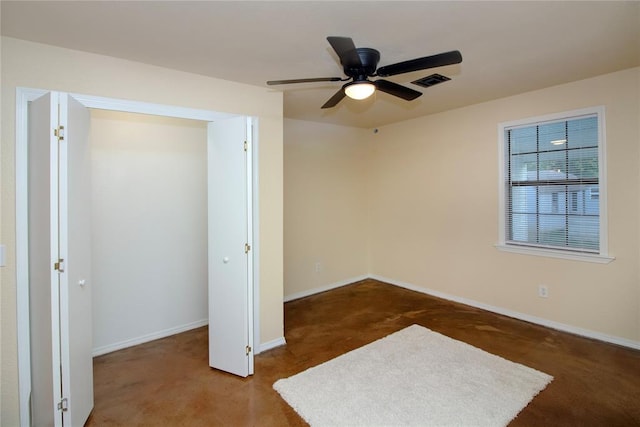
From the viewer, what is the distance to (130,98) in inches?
96.4

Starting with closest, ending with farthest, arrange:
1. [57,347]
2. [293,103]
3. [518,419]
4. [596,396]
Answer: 1. [57,347]
2. [518,419]
3. [596,396]
4. [293,103]

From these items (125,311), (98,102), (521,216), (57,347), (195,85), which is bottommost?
(125,311)

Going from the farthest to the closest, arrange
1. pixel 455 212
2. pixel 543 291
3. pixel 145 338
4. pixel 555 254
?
pixel 455 212, pixel 543 291, pixel 555 254, pixel 145 338

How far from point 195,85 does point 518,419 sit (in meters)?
→ 3.51

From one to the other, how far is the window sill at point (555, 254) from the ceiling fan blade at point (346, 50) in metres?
3.00

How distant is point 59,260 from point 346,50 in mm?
2052

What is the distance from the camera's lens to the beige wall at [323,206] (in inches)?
180

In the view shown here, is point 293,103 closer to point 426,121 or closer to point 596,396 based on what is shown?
point 426,121

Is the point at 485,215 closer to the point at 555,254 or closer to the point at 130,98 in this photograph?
the point at 555,254

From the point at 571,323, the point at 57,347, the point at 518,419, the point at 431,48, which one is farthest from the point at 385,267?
the point at 57,347

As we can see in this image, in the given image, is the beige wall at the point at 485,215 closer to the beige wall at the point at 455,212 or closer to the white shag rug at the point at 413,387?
the beige wall at the point at 455,212

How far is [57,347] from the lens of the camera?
1.82 m

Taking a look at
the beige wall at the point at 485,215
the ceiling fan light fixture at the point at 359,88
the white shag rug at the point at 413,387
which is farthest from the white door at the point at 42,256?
the beige wall at the point at 485,215

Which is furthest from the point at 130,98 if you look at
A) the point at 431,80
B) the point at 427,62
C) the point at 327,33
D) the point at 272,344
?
the point at 431,80
